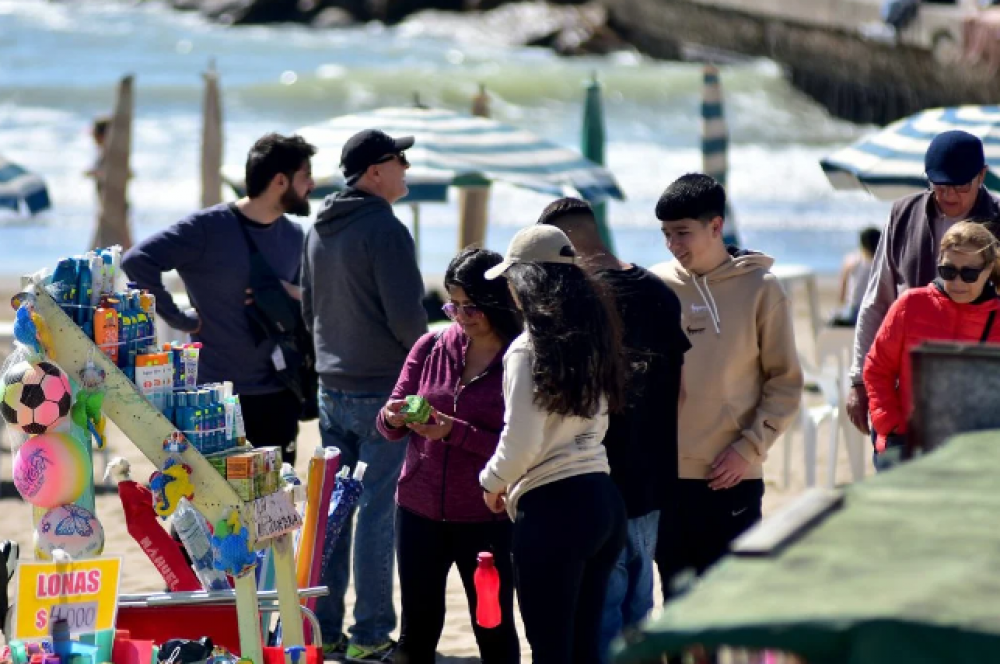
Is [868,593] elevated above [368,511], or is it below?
above

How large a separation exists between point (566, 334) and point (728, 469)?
A: 95 cm

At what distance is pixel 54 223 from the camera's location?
73.8 feet

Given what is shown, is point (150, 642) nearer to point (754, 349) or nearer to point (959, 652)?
point (754, 349)

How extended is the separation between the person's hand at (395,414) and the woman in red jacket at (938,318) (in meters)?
1.34

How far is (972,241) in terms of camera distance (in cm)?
437

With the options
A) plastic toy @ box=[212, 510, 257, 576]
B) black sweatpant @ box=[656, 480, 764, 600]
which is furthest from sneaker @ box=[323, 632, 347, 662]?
black sweatpant @ box=[656, 480, 764, 600]

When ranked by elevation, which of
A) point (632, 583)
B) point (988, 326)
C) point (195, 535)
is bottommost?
point (632, 583)

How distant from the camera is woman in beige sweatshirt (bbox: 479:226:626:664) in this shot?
143 inches

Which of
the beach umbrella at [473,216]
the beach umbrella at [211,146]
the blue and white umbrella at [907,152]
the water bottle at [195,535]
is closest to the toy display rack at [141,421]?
the water bottle at [195,535]

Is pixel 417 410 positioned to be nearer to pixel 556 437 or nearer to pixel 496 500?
pixel 496 500

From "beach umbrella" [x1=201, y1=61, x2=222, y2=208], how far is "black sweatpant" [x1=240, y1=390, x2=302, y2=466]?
6.76 meters

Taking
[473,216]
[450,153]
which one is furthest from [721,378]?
[473,216]

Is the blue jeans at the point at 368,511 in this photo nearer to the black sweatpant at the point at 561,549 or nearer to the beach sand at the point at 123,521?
the beach sand at the point at 123,521

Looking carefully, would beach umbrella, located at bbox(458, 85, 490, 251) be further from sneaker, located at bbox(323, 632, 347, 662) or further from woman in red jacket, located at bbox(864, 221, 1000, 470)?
woman in red jacket, located at bbox(864, 221, 1000, 470)
